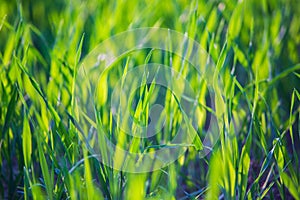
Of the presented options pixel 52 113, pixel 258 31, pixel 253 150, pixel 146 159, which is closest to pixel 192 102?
pixel 253 150

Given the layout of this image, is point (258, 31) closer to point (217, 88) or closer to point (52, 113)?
point (217, 88)

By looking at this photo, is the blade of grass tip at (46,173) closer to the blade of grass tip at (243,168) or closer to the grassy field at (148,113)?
the grassy field at (148,113)

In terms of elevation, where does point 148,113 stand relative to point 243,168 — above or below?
above

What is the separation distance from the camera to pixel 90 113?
1197 millimetres

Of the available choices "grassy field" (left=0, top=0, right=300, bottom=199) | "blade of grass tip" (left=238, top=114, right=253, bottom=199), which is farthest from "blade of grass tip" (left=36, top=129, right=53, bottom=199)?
"blade of grass tip" (left=238, top=114, right=253, bottom=199)

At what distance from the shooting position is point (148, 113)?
100 centimetres

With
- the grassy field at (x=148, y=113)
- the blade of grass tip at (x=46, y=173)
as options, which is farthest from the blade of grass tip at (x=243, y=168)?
the blade of grass tip at (x=46, y=173)

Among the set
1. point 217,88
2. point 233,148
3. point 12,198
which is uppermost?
point 217,88

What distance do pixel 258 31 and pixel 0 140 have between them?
94cm

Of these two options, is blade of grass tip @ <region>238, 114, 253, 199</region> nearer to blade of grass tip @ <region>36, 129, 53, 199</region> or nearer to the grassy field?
the grassy field

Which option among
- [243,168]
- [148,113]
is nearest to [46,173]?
[148,113]

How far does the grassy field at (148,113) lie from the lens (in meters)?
0.93

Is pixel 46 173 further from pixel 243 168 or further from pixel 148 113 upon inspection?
pixel 243 168

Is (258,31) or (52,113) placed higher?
(258,31)
